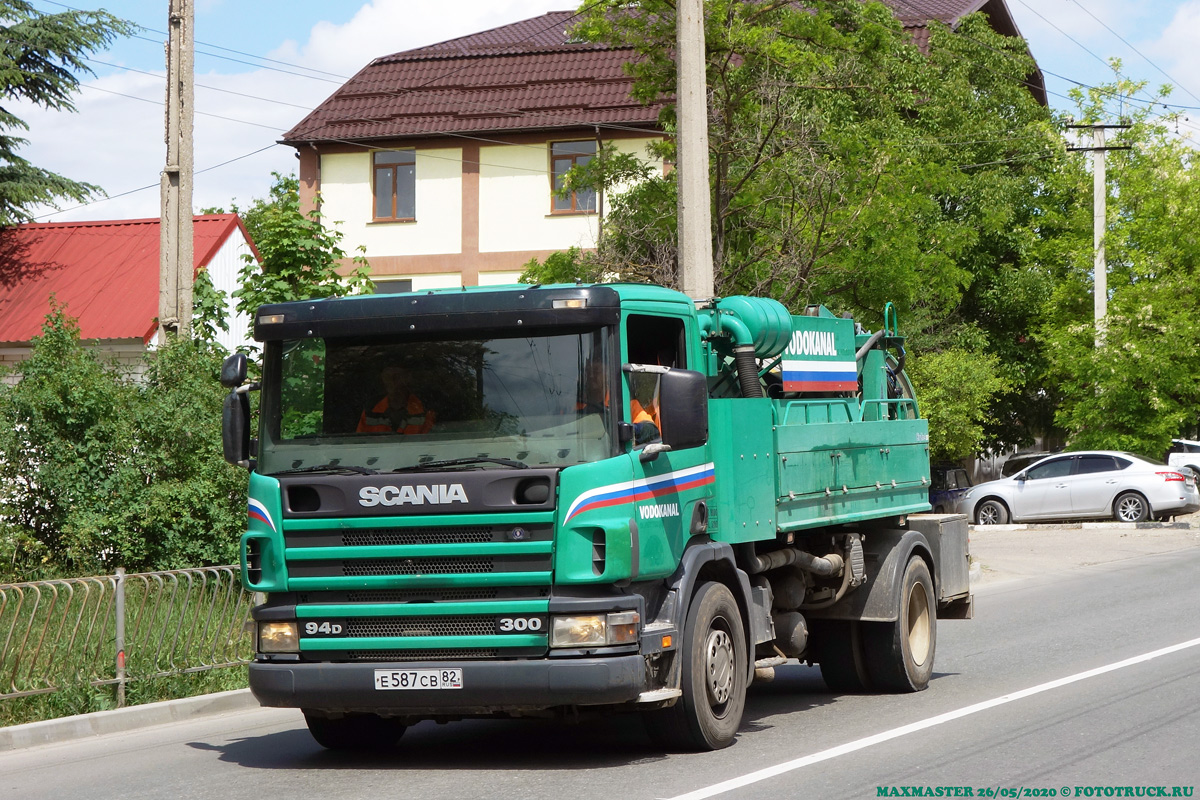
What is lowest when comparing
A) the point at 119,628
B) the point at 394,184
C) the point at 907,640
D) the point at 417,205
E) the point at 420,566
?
the point at 907,640

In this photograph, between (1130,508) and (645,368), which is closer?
(645,368)

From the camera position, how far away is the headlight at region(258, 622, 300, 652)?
7996mm

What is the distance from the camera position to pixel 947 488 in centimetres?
2955

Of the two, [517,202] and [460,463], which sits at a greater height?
[517,202]

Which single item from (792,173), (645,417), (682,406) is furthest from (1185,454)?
(682,406)

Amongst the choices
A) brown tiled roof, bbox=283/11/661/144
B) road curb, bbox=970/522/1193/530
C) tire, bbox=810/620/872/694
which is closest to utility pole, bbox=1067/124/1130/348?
road curb, bbox=970/522/1193/530

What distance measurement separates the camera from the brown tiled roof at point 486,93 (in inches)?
1544

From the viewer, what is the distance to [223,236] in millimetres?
28594

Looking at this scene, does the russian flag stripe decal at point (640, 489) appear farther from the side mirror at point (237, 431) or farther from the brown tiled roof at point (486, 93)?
the brown tiled roof at point (486, 93)

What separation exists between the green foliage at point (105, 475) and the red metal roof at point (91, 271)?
11.3 metres

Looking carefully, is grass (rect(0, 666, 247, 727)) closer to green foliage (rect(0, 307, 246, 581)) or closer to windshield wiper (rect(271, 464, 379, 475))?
green foliage (rect(0, 307, 246, 581))

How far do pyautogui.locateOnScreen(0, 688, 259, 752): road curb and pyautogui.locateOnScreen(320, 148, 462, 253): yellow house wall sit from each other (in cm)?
2960

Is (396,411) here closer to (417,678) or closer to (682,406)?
(417,678)

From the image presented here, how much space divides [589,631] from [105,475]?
8380 mm
